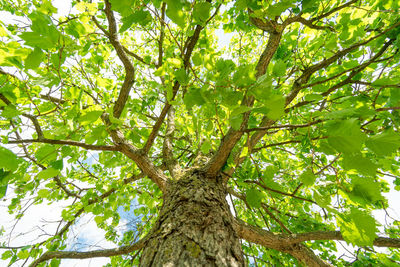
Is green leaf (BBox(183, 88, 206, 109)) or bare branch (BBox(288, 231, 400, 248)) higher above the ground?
green leaf (BBox(183, 88, 206, 109))

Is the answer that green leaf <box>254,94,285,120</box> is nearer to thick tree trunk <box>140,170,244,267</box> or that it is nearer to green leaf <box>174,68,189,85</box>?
green leaf <box>174,68,189,85</box>

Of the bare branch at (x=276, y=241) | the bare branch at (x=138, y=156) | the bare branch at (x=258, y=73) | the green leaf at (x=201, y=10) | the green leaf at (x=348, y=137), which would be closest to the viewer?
the green leaf at (x=348, y=137)

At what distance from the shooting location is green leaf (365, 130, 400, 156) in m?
0.67

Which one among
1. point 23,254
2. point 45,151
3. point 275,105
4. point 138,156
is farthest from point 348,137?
point 23,254

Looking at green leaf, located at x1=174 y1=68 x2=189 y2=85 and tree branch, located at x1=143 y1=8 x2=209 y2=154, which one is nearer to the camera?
green leaf, located at x1=174 y1=68 x2=189 y2=85

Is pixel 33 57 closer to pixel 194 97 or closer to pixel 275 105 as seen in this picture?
pixel 194 97

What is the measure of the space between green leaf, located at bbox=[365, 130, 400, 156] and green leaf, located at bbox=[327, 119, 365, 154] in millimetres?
123

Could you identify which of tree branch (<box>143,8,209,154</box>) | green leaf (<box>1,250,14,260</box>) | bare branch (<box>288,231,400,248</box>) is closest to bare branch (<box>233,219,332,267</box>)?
bare branch (<box>288,231,400,248</box>)

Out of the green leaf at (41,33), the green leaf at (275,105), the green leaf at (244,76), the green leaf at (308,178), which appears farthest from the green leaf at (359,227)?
the green leaf at (41,33)

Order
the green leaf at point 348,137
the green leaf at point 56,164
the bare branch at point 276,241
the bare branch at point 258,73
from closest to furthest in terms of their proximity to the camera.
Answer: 1. the green leaf at point 348,137
2. the green leaf at point 56,164
3. the bare branch at point 258,73
4. the bare branch at point 276,241

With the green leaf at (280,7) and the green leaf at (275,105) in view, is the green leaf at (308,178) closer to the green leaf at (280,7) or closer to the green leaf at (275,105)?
the green leaf at (275,105)

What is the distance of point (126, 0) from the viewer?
0.67 metres

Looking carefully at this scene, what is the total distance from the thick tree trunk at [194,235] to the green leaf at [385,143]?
0.94 metres

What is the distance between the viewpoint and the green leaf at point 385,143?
67cm
